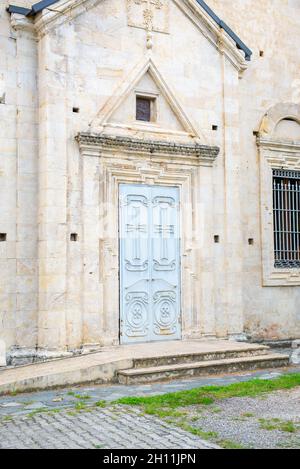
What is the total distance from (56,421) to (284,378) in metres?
3.86

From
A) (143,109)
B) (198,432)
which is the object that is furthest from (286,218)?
(198,432)

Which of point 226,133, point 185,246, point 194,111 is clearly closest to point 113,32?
point 194,111

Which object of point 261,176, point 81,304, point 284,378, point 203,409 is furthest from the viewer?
point 261,176

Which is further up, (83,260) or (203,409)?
(83,260)

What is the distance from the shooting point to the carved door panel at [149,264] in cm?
1110

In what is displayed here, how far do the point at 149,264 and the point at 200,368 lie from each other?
242 cm

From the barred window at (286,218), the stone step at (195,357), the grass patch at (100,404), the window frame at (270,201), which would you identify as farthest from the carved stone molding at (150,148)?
the grass patch at (100,404)

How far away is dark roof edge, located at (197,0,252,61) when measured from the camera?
40.4 feet

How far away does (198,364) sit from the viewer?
31.8ft

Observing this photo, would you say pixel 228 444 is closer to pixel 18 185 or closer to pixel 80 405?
pixel 80 405

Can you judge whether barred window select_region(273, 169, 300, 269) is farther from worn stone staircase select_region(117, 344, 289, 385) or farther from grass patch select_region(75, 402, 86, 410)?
grass patch select_region(75, 402, 86, 410)

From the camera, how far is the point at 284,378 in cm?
912

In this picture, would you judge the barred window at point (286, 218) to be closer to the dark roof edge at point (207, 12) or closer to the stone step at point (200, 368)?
the dark roof edge at point (207, 12)

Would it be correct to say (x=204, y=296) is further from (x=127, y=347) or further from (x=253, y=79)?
(x=253, y=79)
